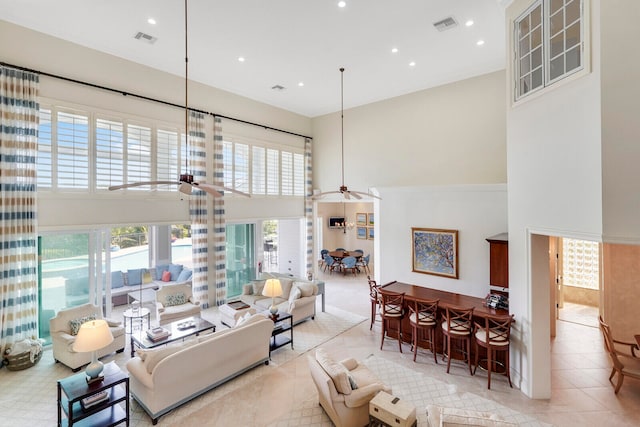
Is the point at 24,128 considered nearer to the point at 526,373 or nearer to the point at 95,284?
the point at 95,284

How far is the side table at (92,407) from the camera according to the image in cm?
364

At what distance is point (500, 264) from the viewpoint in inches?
242

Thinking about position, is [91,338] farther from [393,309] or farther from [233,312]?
[393,309]

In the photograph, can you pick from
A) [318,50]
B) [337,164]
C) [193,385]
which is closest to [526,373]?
[193,385]

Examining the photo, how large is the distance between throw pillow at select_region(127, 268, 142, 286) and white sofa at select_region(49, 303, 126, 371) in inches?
86.3

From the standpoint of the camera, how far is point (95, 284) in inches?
266

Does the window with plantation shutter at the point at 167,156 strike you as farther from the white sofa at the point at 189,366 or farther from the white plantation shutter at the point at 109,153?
the white sofa at the point at 189,366

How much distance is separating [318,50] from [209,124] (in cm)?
377

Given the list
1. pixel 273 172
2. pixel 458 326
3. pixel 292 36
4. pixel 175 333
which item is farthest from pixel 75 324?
pixel 458 326

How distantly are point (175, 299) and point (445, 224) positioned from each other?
6.87m

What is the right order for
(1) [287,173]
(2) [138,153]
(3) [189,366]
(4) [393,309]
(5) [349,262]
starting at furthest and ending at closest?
1. (5) [349,262]
2. (1) [287,173]
3. (2) [138,153]
4. (4) [393,309]
5. (3) [189,366]

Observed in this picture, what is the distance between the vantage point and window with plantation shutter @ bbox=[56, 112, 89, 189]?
6.16m

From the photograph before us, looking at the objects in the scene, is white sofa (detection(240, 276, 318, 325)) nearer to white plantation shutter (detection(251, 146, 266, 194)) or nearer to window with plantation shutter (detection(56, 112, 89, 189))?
white plantation shutter (detection(251, 146, 266, 194))

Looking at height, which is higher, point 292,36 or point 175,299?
point 292,36
